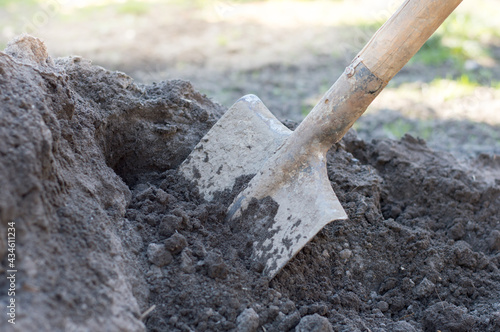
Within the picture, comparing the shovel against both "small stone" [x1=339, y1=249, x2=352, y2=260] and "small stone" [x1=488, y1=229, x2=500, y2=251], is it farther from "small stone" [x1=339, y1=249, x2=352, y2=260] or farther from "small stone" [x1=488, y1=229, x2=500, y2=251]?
"small stone" [x1=488, y1=229, x2=500, y2=251]

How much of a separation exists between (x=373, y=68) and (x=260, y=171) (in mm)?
762

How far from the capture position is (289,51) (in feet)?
20.6

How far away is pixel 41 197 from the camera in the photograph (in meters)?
1.72

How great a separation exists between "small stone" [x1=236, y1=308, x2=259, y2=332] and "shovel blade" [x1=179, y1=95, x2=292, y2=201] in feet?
2.48

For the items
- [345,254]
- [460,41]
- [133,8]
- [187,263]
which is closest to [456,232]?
[345,254]

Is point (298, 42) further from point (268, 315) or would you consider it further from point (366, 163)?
point (268, 315)

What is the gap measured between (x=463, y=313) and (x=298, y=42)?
16.9ft

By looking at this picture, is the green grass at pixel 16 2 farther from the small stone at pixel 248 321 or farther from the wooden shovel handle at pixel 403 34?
the small stone at pixel 248 321

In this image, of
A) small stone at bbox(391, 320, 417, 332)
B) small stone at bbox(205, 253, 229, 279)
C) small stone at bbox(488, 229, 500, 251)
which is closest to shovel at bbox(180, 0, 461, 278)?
small stone at bbox(205, 253, 229, 279)

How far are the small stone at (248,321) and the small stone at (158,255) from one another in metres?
0.41

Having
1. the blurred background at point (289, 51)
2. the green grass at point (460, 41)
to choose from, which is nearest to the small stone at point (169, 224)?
the blurred background at point (289, 51)

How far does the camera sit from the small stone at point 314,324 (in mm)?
1838

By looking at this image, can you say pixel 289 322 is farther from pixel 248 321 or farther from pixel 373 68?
pixel 373 68

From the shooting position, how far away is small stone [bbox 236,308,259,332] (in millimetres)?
1840
